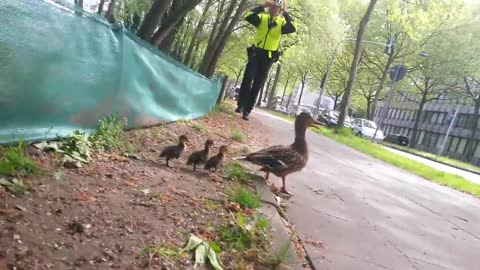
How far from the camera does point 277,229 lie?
12.3 ft

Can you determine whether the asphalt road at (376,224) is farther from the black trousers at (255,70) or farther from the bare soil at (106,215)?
the black trousers at (255,70)

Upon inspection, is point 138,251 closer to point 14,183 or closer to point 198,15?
point 14,183

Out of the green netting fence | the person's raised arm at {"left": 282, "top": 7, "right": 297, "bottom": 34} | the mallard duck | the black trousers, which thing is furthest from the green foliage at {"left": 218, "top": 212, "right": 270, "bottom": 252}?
the black trousers

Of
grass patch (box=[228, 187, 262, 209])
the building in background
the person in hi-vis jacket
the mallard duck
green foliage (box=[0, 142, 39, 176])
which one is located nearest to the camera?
green foliage (box=[0, 142, 39, 176])

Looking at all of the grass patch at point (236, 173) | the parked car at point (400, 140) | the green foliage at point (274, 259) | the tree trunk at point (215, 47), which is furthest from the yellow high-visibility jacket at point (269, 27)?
the parked car at point (400, 140)

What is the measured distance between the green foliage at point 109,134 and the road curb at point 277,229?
5.25 feet

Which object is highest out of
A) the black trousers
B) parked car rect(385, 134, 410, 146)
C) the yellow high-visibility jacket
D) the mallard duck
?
the yellow high-visibility jacket

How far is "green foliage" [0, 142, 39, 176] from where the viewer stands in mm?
3402

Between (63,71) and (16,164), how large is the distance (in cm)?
124

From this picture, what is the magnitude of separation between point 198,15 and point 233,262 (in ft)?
60.8

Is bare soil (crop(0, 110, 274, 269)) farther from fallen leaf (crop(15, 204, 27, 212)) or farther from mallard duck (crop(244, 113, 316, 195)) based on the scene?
mallard duck (crop(244, 113, 316, 195))

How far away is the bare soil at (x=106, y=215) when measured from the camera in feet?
8.20

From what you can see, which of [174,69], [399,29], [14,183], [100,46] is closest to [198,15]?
[174,69]

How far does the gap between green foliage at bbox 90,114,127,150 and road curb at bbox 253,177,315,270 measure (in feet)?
5.25
